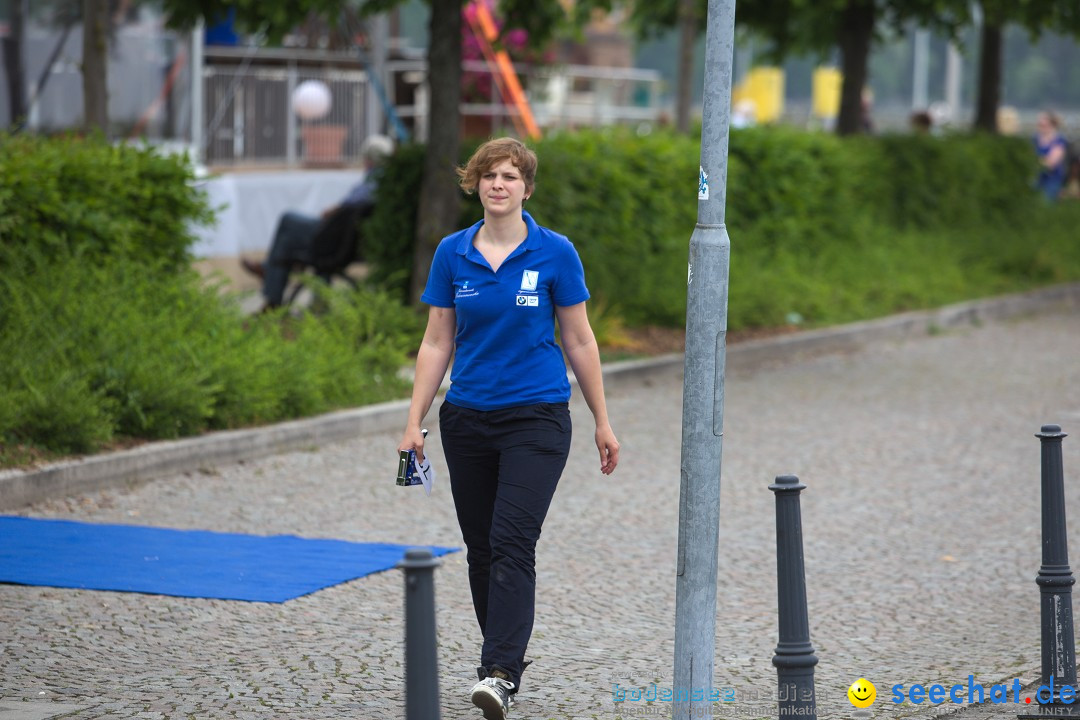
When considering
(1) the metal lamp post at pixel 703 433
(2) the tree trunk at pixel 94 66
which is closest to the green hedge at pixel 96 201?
(2) the tree trunk at pixel 94 66

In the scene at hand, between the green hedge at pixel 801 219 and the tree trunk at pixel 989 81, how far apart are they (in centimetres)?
84

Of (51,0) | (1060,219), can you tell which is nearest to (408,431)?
(51,0)

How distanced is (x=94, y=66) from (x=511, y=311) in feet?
25.7

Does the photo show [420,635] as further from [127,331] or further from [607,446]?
[127,331]

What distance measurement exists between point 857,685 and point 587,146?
9.84m

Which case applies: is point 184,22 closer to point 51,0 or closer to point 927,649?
point 51,0

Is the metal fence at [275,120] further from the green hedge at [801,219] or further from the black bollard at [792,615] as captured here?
the black bollard at [792,615]

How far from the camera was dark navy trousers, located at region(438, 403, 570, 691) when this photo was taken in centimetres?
512

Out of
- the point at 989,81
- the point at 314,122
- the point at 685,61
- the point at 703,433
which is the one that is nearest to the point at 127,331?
the point at 703,433

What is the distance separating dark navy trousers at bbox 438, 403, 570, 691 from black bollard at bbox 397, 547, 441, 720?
171 cm

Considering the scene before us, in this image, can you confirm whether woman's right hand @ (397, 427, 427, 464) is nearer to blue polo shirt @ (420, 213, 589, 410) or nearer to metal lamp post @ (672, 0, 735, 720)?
blue polo shirt @ (420, 213, 589, 410)

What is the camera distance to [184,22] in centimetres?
1296

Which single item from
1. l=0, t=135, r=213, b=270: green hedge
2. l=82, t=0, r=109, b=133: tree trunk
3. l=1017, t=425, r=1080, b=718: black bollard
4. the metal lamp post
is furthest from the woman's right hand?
l=82, t=0, r=109, b=133: tree trunk

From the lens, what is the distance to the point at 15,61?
1773 centimetres
